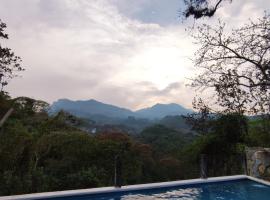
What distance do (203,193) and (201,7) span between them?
14.4 ft

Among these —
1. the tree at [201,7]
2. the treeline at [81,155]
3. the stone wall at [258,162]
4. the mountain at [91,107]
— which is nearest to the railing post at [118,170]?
the treeline at [81,155]

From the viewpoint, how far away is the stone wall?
29.2 feet

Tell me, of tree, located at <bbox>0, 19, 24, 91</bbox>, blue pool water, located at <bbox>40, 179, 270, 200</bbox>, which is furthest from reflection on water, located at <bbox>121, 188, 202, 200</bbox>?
tree, located at <bbox>0, 19, 24, 91</bbox>

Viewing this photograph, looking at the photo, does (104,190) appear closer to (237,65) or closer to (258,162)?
(258,162)

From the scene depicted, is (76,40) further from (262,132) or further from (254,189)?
(254,189)

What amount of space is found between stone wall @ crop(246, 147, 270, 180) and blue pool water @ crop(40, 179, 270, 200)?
0.41 m

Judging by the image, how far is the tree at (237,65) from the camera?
9.85m

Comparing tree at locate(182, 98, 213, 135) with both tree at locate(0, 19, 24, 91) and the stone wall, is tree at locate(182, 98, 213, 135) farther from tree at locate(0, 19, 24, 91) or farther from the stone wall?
tree at locate(0, 19, 24, 91)

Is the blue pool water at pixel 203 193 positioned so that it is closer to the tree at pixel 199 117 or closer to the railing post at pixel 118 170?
the railing post at pixel 118 170

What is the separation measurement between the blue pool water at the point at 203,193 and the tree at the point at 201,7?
13.6 ft

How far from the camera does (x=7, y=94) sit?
1764 cm

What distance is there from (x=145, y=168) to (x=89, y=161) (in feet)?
18.8

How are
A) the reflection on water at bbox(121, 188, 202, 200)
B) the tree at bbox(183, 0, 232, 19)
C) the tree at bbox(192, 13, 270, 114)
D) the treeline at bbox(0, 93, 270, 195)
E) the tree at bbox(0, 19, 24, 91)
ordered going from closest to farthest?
the reflection on water at bbox(121, 188, 202, 200)
the tree at bbox(183, 0, 232, 19)
the treeline at bbox(0, 93, 270, 195)
the tree at bbox(192, 13, 270, 114)
the tree at bbox(0, 19, 24, 91)

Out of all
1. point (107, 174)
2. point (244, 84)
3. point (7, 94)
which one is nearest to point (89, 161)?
point (107, 174)
